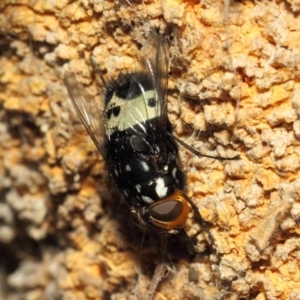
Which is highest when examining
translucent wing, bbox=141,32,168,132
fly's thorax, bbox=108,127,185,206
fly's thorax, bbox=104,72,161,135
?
translucent wing, bbox=141,32,168,132

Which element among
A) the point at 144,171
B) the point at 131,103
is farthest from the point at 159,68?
the point at 144,171

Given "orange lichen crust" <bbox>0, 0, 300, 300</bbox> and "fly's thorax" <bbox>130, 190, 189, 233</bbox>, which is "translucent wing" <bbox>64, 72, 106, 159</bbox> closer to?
"orange lichen crust" <bbox>0, 0, 300, 300</bbox>

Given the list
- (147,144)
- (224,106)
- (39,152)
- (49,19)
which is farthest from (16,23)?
(224,106)

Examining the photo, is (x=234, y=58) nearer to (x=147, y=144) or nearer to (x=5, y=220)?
(x=147, y=144)

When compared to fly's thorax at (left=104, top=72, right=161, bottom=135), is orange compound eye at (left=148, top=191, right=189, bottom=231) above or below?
below

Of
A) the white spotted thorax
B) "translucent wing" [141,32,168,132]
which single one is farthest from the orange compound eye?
"translucent wing" [141,32,168,132]

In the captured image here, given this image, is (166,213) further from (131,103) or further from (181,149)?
(131,103)
